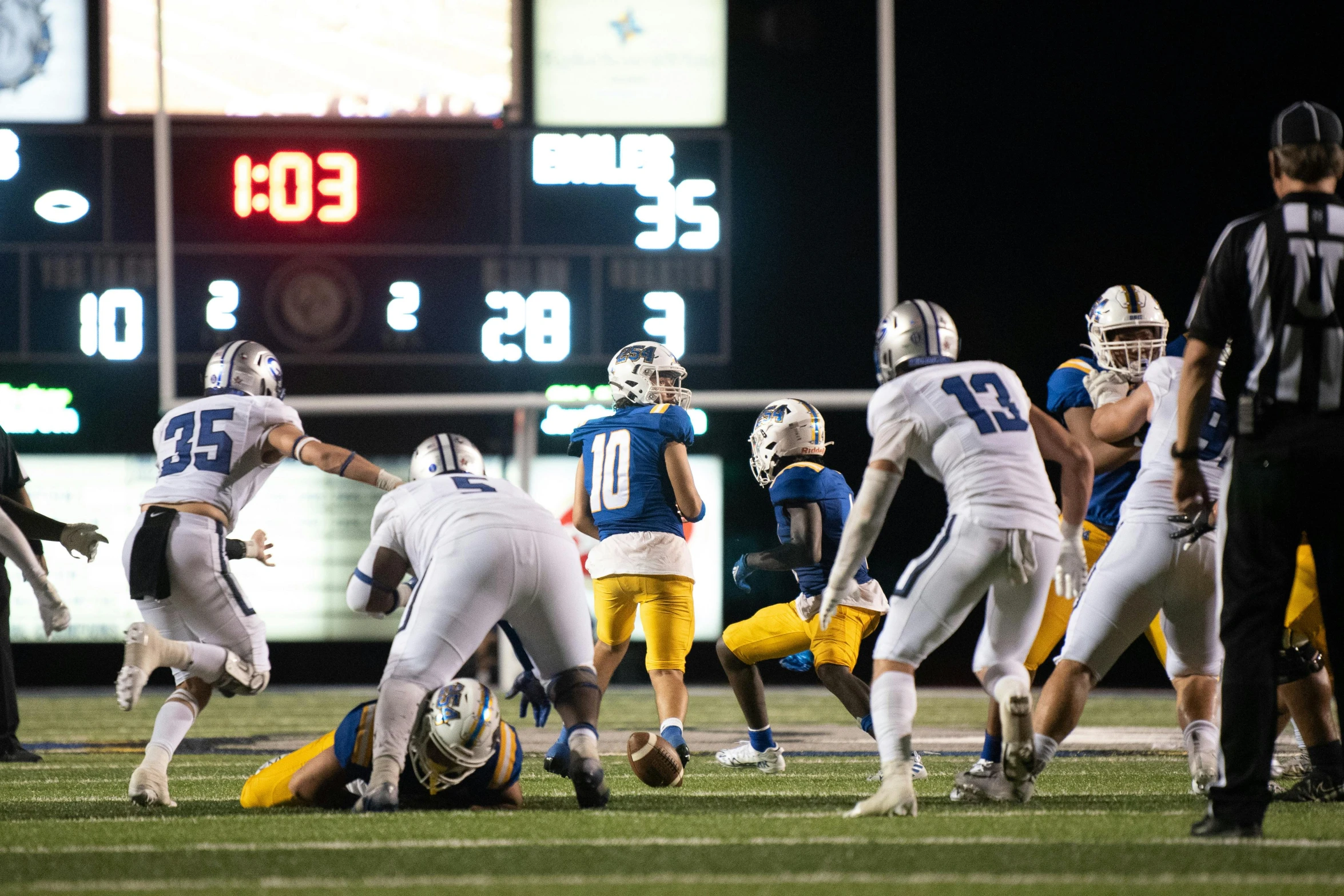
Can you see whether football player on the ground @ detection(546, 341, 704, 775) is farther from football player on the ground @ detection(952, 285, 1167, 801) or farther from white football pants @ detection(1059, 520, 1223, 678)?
white football pants @ detection(1059, 520, 1223, 678)

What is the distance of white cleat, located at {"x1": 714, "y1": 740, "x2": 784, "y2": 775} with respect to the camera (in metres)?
6.32

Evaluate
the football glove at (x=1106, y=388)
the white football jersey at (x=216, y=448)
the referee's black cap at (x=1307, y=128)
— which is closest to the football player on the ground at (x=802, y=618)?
the football glove at (x=1106, y=388)

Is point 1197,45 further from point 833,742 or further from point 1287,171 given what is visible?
point 1287,171

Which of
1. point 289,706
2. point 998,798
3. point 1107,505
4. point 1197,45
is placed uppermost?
point 1197,45

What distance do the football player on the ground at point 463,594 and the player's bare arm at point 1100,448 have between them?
1.97 m

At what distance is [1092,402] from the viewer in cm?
599

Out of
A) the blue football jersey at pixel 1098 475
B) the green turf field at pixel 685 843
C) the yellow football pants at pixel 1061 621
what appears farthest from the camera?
the blue football jersey at pixel 1098 475

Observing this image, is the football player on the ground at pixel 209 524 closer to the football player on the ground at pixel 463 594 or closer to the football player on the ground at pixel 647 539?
the football player on the ground at pixel 463 594

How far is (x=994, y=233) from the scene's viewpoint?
1452 cm

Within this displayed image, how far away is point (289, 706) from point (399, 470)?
2.60m

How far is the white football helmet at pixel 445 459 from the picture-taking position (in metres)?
5.10

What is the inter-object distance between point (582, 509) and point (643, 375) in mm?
593

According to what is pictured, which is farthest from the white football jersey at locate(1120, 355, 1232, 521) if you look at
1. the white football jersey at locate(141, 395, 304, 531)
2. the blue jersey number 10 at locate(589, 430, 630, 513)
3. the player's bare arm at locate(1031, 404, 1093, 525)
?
the white football jersey at locate(141, 395, 304, 531)

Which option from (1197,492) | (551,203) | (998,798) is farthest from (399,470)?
(1197,492)
